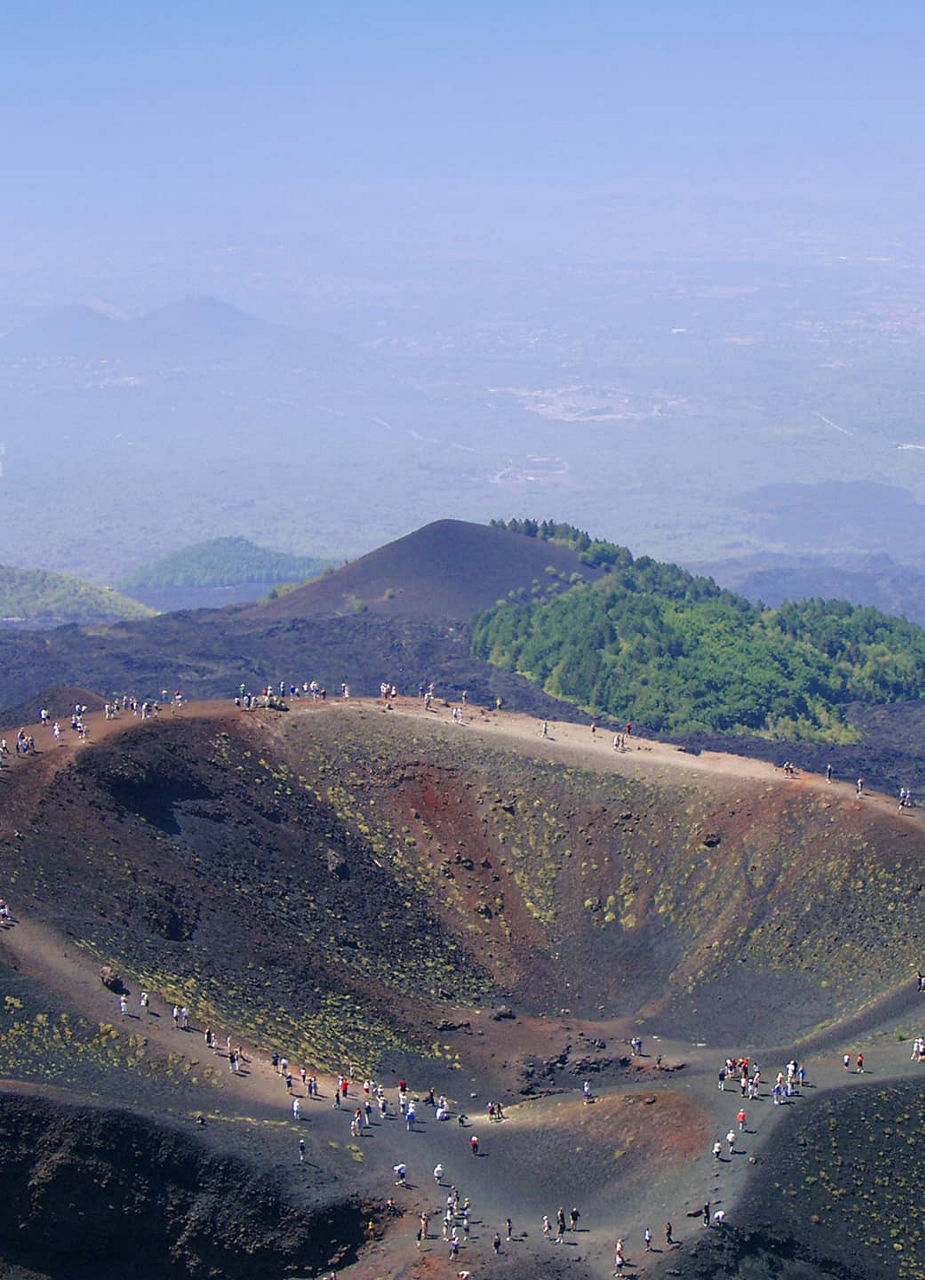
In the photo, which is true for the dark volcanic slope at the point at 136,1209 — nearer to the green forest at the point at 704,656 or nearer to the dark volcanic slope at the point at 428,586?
the green forest at the point at 704,656

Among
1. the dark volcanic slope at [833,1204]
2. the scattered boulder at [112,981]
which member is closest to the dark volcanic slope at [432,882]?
Answer: the scattered boulder at [112,981]

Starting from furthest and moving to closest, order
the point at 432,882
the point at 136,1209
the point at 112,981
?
the point at 432,882, the point at 112,981, the point at 136,1209

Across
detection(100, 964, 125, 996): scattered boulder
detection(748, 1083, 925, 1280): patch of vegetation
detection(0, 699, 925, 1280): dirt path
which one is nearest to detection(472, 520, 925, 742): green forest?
detection(0, 699, 925, 1280): dirt path

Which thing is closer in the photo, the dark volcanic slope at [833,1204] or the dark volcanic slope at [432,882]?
the dark volcanic slope at [833,1204]

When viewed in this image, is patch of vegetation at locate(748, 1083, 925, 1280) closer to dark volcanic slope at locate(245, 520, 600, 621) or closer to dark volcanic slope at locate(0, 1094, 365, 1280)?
dark volcanic slope at locate(0, 1094, 365, 1280)

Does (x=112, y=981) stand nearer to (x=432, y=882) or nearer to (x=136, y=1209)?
(x=136, y=1209)

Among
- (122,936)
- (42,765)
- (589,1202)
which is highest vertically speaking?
(42,765)

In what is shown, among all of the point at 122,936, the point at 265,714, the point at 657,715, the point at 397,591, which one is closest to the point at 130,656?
the point at 397,591

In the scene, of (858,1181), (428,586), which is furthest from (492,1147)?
(428,586)

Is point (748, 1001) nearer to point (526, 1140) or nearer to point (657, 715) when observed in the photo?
point (526, 1140)
